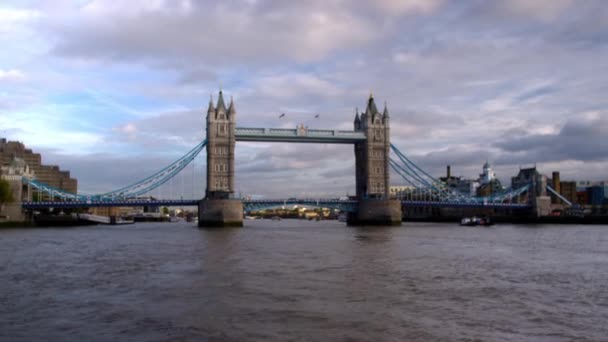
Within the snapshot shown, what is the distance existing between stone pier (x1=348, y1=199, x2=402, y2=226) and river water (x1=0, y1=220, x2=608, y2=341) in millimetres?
46619

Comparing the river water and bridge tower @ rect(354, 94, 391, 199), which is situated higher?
bridge tower @ rect(354, 94, 391, 199)

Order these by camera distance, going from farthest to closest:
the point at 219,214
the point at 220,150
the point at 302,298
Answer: the point at 220,150, the point at 219,214, the point at 302,298

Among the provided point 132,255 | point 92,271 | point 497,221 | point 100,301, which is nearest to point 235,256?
point 132,255

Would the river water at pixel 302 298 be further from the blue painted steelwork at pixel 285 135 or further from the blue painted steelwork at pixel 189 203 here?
the blue painted steelwork at pixel 285 135

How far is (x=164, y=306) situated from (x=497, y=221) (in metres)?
83.5

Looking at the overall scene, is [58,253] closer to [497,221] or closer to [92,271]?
[92,271]

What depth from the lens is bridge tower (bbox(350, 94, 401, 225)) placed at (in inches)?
2908

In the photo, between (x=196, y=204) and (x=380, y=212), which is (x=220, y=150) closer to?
(x=196, y=204)

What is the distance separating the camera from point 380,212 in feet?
241

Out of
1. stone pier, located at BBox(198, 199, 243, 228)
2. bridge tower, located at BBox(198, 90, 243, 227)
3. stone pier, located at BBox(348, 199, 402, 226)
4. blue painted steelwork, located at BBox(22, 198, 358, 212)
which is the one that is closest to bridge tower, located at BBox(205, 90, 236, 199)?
bridge tower, located at BBox(198, 90, 243, 227)

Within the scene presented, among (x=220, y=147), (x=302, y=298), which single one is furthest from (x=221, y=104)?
(x=302, y=298)

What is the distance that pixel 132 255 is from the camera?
91.1ft

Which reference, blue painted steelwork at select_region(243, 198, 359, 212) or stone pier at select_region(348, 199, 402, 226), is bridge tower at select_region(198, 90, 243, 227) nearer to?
blue painted steelwork at select_region(243, 198, 359, 212)

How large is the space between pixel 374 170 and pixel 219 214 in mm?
23417
